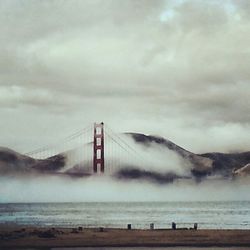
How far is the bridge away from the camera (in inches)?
338

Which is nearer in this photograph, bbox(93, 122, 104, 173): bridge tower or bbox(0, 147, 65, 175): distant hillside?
bbox(93, 122, 104, 173): bridge tower

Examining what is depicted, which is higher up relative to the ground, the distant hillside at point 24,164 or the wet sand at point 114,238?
the distant hillside at point 24,164

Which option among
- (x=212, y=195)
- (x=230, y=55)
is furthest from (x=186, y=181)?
(x=230, y=55)

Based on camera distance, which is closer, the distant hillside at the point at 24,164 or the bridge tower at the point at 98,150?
the bridge tower at the point at 98,150

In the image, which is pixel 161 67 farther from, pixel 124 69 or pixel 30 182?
pixel 30 182

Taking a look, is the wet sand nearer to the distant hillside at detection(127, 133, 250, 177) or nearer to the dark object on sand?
the dark object on sand

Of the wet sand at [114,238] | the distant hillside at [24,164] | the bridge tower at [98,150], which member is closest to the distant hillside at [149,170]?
the distant hillside at [24,164]

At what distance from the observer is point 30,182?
28.9 feet

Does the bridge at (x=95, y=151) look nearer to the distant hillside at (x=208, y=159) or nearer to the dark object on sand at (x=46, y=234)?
the distant hillside at (x=208, y=159)

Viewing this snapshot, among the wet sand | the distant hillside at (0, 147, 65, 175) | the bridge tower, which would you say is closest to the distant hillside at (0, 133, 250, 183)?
the distant hillside at (0, 147, 65, 175)

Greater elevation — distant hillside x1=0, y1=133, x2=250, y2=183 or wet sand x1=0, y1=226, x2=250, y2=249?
distant hillside x1=0, y1=133, x2=250, y2=183

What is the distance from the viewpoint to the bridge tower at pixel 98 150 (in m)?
8.59

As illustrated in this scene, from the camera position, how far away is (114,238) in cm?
888

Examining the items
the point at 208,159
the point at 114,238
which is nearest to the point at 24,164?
the point at 114,238
